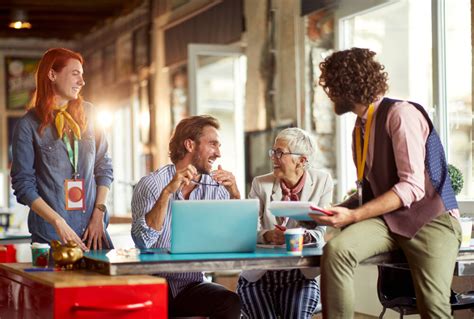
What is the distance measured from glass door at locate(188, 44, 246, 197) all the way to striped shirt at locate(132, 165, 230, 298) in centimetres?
545

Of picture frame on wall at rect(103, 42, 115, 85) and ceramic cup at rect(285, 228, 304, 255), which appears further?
picture frame on wall at rect(103, 42, 115, 85)

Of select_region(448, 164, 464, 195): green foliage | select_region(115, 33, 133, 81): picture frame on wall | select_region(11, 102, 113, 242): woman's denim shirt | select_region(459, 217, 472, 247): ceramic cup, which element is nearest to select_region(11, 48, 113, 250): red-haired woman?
select_region(11, 102, 113, 242): woman's denim shirt

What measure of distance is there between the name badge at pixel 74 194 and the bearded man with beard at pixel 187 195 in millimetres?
359

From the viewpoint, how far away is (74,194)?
4473 mm

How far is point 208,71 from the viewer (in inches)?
407

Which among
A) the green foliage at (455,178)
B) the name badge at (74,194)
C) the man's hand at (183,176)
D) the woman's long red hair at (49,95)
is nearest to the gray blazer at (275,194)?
the man's hand at (183,176)

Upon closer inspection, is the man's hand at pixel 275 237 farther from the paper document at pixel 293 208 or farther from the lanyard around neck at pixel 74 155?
the lanyard around neck at pixel 74 155

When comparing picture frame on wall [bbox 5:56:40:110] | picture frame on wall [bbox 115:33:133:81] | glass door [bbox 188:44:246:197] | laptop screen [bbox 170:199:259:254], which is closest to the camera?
laptop screen [bbox 170:199:259:254]

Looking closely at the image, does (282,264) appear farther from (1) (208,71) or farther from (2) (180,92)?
(2) (180,92)

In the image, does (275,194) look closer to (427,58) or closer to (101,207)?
(101,207)

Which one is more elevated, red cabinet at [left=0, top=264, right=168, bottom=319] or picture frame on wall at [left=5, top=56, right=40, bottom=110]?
picture frame on wall at [left=5, top=56, right=40, bottom=110]

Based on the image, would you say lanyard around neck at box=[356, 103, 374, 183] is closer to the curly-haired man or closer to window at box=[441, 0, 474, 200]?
the curly-haired man

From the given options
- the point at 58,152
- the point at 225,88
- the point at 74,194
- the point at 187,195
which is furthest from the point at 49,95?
the point at 225,88

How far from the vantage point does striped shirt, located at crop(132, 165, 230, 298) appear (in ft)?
13.4
